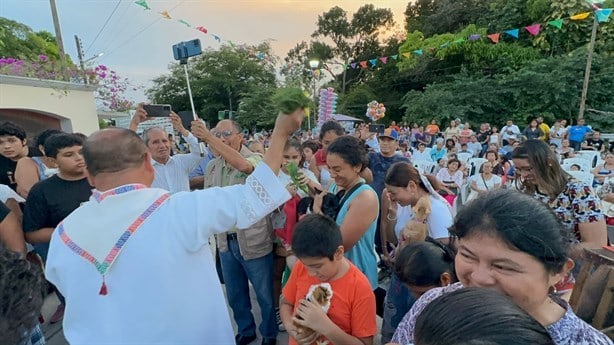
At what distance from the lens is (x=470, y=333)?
697 millimetres

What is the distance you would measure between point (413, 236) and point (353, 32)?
116ft

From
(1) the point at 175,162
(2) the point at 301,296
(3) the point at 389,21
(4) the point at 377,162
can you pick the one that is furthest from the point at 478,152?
(3) the point at 389,21

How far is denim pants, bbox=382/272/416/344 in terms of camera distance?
6.50 feet

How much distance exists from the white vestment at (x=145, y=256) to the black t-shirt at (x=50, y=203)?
1.48 m

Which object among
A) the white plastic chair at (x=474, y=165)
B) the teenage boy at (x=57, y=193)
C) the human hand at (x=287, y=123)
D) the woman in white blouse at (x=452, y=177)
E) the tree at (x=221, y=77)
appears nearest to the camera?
the human hand at (x=287, y=123)

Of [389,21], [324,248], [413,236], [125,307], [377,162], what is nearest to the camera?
[125,307]

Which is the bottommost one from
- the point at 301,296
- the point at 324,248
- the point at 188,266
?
the point at 301,296

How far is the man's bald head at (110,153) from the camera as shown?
130cm

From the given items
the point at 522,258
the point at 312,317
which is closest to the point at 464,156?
the point at 312,317

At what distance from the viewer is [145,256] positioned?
1222 mm

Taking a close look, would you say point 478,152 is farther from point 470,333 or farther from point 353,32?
point 353,32

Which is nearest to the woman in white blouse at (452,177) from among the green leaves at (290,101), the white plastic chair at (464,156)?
the white plastic chair at (464,156)

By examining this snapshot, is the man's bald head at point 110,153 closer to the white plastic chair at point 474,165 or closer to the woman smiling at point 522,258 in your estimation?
the woman smiling at point 522,258

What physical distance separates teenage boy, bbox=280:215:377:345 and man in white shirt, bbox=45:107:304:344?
0.49m
